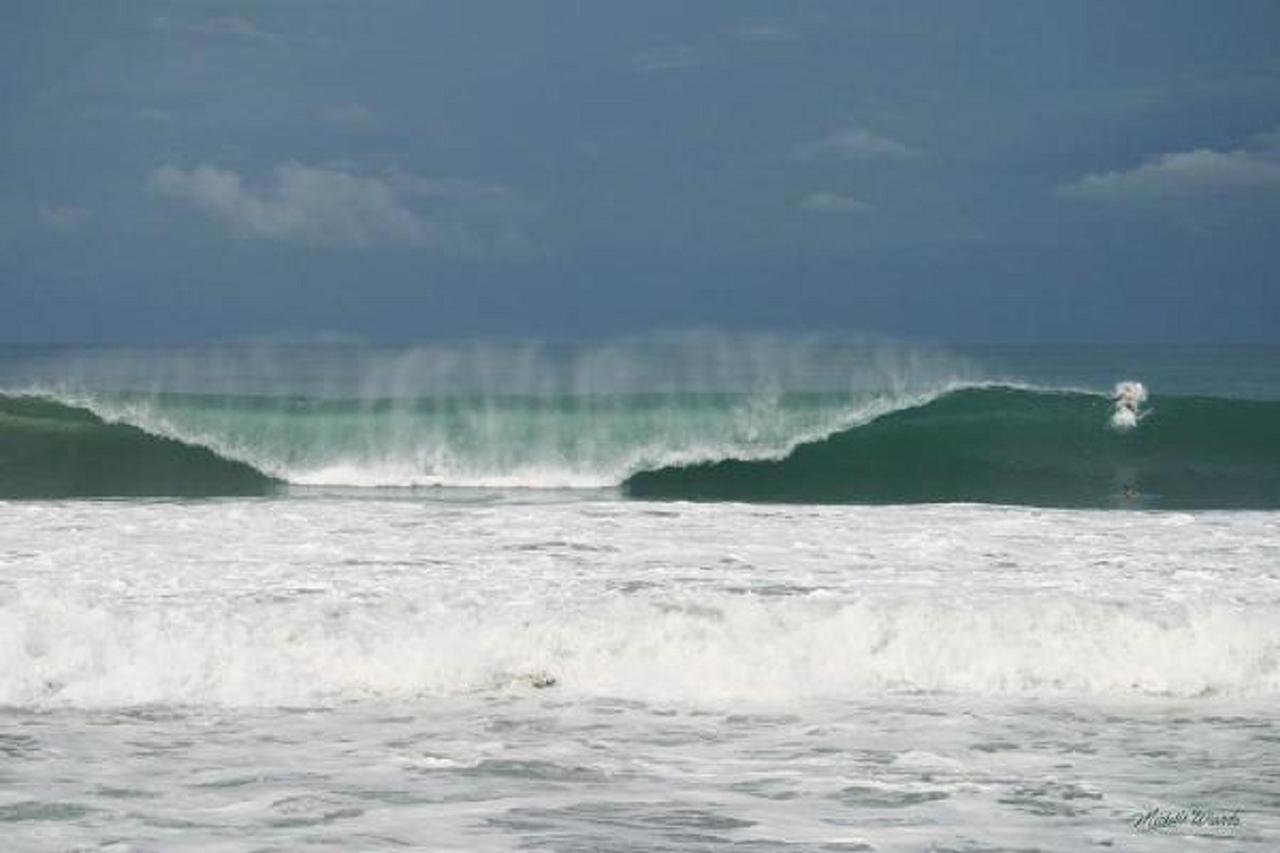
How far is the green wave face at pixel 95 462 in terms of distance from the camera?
18.5 metres

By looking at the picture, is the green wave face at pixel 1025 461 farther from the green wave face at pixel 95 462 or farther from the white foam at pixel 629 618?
the white foam at pixel 629 618

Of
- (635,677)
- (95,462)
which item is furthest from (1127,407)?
(635,677)

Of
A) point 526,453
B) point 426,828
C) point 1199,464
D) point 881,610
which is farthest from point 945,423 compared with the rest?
point 426,828

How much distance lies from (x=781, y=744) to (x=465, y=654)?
200 cm

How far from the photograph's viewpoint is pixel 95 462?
1994cm

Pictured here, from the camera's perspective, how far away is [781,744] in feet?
21.1

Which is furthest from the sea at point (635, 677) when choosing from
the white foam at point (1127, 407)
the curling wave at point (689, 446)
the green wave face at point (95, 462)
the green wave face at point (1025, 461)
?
the white foam at point (1127, 407)

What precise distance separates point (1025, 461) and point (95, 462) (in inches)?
474

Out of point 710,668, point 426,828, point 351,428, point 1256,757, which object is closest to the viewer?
point 426,828

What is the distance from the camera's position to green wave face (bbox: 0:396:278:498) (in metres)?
18.5

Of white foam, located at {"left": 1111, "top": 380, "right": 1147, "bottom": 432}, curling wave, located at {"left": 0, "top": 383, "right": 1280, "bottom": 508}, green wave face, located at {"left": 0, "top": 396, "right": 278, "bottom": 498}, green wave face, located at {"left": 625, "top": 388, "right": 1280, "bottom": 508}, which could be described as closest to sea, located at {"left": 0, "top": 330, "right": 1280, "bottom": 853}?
green wave face, located at {"left": 0, "top": 396, "right": 278, "bottom": 498}

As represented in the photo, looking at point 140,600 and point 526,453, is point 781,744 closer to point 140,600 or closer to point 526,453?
point 140,600

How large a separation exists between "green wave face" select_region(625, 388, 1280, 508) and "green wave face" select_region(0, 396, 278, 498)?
17.2ft

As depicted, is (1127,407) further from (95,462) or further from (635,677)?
(635,677)
